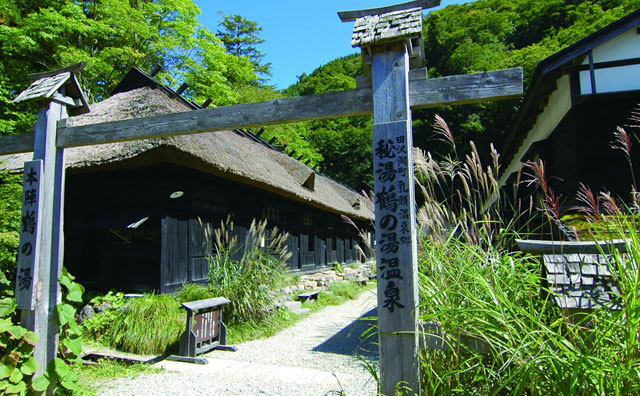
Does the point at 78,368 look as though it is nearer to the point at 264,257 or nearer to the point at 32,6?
the point at 264,257

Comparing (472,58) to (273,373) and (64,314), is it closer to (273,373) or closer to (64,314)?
(273,373)

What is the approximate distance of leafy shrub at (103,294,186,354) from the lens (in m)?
4.86

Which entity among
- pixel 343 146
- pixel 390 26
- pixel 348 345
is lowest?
pixel 348 345

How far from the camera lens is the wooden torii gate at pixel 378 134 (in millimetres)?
2291

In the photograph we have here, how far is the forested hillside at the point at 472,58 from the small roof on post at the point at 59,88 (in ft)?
61.1

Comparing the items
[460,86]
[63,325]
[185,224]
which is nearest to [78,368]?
[63,325]

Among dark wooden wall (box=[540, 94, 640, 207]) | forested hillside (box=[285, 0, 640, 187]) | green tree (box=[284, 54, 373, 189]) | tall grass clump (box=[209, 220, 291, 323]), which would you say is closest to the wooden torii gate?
tall grass clump (box=[209, 220, 291, 323])

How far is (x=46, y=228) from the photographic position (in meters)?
3.38

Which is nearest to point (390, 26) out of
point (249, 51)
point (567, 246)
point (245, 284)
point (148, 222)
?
point (567, 246)

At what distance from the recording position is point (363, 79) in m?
2.79

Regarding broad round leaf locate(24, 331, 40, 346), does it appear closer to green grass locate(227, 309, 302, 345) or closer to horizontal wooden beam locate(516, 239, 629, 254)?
green grass locate(227, 309, 302, 345)

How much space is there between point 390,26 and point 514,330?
1927mm

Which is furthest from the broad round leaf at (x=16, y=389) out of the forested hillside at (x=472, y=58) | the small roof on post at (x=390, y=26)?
the forested hillside at (x=472, y=58)

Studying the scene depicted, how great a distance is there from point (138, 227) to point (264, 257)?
2259 millimetres
